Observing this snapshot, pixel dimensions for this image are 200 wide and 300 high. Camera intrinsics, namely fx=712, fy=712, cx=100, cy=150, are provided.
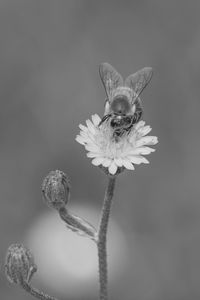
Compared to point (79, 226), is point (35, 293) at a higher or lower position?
lower

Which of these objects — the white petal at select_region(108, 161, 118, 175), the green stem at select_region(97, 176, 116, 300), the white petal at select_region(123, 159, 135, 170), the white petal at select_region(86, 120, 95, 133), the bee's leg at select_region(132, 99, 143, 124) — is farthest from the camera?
the white petal at select_region(86, 120, 95, 133)

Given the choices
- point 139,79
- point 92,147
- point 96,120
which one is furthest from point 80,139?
point 139,79

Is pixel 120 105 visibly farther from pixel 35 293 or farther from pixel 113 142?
pixel 35 293

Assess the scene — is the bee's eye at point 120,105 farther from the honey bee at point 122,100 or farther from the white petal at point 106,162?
the white petal at point 106,162

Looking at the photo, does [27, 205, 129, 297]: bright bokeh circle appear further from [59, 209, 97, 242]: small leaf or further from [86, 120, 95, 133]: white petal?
[86, 120, 95, 133]: white petal

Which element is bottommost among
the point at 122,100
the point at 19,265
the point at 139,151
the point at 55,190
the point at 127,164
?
the point at 19,265

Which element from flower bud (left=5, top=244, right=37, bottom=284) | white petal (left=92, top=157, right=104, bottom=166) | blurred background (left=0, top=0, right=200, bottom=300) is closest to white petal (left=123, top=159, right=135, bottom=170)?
white petal (left=92, top=157, right=104, bottom=166)

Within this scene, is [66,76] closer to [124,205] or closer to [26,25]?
[26,25]

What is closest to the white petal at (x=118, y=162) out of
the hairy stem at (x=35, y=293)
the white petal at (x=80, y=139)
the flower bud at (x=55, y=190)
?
the white petal at (x=80, y=139)
